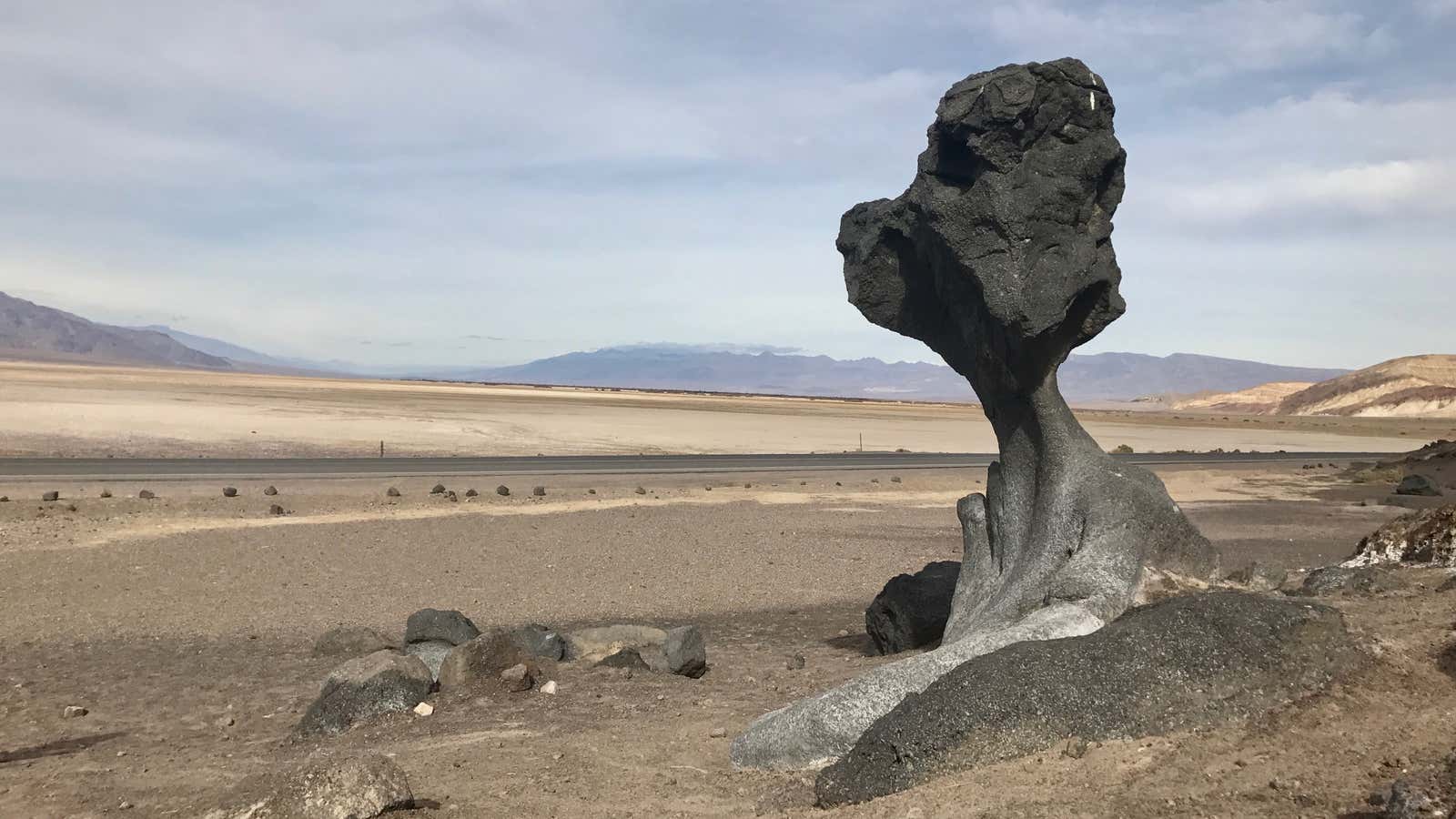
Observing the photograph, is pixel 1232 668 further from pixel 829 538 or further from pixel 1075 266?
pixel 829 538

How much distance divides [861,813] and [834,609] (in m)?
9.17

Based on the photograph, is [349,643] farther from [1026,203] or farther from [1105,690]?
[1105,690]

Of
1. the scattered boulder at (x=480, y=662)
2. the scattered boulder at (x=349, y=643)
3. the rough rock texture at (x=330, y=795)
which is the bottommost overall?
the scattered boulder at (x=349, y=643)

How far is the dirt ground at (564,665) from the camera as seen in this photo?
573 cm

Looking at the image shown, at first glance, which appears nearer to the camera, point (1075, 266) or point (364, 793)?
point (364, 793)

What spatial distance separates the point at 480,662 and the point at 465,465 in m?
25.2

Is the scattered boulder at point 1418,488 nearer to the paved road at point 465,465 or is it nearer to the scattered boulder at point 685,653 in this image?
the paved road at point 465,465

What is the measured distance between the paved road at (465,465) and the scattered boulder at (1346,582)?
18482 mm

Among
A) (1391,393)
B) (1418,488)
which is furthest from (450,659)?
(1391,393)

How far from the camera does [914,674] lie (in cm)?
766

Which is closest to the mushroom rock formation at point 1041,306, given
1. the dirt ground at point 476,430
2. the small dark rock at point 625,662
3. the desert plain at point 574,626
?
the desert plain at point 574,626

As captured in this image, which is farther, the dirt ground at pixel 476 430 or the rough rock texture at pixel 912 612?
the dirt ground at pixel 476 430

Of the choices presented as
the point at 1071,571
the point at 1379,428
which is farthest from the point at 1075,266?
the point at 1379,428

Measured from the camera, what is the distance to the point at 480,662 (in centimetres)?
999
